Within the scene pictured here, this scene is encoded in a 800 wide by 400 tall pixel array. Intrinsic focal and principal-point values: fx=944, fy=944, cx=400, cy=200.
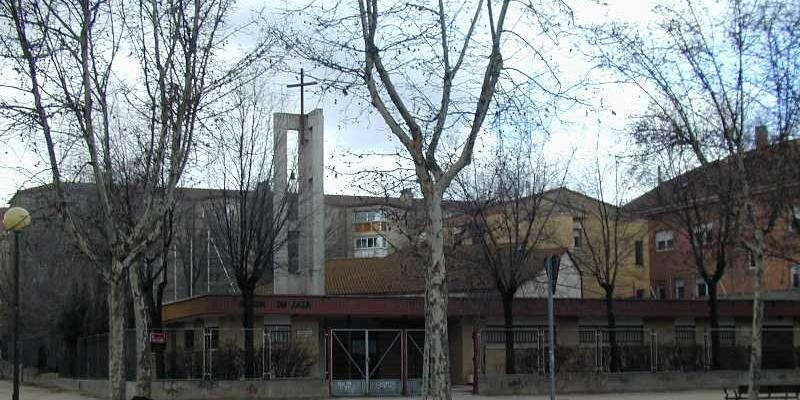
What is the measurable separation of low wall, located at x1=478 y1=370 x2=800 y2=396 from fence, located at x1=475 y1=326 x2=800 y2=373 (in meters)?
0.83

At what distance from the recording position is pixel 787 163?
23703 millimetres

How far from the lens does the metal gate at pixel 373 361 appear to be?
98.6 feet

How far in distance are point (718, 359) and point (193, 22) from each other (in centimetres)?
2575

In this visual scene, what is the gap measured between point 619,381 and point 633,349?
227 cm

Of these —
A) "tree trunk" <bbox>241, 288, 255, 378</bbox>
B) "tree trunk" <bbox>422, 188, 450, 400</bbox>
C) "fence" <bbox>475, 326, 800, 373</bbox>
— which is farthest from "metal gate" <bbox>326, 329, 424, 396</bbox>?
"tree trunk" <bbox>422, 188, 450, 400</bbox>

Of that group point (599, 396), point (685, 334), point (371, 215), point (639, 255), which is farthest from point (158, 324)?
point (639, 255)

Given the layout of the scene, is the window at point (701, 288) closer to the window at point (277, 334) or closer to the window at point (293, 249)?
the window at point (293, 249)

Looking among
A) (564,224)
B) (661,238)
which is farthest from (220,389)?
(661,238)

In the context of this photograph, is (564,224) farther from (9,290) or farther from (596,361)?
(9,290)

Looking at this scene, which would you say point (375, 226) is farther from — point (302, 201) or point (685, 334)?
point (302, 201)

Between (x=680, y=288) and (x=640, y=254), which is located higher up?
(x=640, y=254)

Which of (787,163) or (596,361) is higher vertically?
(787,163)

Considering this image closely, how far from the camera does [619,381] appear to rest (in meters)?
32.4

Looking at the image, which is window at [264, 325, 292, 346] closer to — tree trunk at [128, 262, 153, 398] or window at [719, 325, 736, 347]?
tree trunk at [128, 262, 153, 398]
